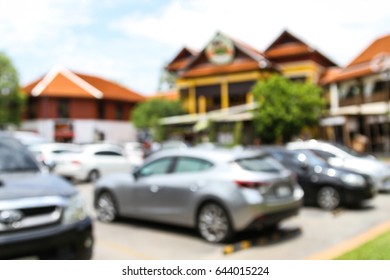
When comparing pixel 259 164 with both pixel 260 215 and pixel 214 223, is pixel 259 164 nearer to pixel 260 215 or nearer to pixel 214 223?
pixel 260 215

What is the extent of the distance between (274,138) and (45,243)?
15213 mm

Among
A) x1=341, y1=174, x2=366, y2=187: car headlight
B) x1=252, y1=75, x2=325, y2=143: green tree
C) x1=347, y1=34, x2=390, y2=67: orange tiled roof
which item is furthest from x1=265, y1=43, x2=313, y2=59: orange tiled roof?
x1=252, y1=75, x2=325, y2=143: green tree

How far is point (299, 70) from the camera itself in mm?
4926

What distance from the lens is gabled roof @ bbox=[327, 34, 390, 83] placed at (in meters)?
2.84

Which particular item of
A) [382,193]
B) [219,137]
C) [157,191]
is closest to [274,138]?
[219,137]

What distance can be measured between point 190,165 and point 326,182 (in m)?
3.38

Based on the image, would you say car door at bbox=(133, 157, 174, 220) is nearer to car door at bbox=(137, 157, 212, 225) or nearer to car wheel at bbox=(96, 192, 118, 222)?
car door at bbox=(137, 157, 212, 225)

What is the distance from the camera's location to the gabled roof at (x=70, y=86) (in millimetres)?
3303

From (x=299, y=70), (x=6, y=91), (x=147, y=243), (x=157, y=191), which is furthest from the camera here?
(x=157, y=191)

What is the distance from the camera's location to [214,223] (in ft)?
17.5

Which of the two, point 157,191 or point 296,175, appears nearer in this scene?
point 157,191

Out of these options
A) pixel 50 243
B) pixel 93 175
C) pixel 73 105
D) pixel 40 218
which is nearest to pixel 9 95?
pixel 73 105

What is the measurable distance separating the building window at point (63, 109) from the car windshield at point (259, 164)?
7.66ft
